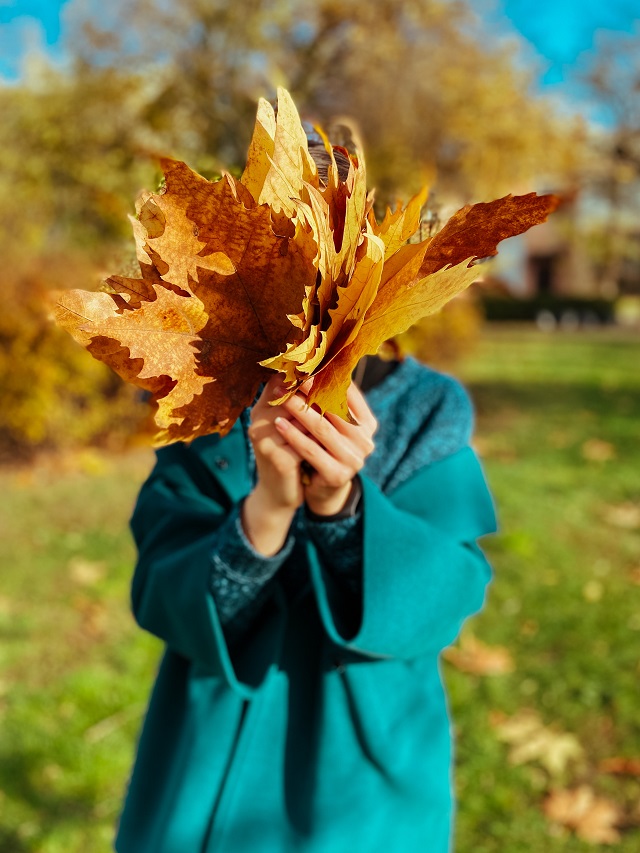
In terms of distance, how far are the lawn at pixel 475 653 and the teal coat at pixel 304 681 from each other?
4.43 ft

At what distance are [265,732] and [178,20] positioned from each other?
13.9 meters

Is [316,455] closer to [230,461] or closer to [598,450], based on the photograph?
[230,461]

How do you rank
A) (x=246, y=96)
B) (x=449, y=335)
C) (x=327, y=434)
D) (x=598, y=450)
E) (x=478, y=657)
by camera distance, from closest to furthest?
(x=327, y=434)
(x=478, y=657)
(x=598, y=450)
(x=449, y=335)
(x=246, y=96)

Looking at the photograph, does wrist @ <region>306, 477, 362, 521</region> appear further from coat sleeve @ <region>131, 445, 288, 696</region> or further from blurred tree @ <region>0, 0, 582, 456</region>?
blurred tree @ <region>0, 0, 582, 456</region>

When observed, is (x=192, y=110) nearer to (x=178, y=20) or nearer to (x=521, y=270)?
(x=178, y=20)

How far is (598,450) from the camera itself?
21.8 feet

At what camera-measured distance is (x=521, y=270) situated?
43.9 metres

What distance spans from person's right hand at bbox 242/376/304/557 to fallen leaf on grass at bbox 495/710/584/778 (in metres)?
2.12

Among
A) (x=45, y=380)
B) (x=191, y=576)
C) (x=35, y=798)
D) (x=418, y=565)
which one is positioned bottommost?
(x=35, y=798)

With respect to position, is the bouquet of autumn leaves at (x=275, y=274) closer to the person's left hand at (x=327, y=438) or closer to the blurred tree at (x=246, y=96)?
the person's left hand at (x=327, y=438)

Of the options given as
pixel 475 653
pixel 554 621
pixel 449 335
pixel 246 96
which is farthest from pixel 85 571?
pixel 246 96

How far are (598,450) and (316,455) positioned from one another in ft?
20.0

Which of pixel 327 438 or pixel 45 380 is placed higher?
pixel 45 380

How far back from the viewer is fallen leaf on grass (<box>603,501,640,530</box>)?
4.98 metres
